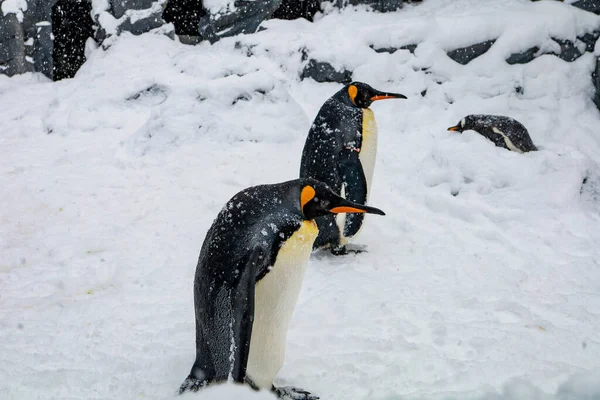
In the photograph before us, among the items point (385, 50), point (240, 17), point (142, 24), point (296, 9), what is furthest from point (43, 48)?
point (385, 50)

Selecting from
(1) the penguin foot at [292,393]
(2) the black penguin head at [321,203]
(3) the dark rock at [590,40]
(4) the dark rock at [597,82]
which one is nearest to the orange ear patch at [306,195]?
(2) the black penguin head at [321,203]

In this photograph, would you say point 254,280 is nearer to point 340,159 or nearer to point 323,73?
point 340,159

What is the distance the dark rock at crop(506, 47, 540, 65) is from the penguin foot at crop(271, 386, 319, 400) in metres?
4.47

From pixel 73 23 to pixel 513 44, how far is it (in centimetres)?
506

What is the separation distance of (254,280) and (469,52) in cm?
446

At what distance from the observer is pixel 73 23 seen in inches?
251

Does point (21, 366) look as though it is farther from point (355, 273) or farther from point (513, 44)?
point (513, 44)

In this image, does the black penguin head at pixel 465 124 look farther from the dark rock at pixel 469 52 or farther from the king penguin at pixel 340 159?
the king penguin at pixel 340 159

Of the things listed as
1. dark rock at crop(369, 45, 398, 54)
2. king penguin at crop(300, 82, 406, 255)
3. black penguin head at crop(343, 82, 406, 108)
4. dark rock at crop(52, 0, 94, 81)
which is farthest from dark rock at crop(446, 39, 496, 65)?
dark rock at crop(52, 0, 94, 81)

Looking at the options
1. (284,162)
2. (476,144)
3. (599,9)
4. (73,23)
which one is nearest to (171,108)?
(284,162)

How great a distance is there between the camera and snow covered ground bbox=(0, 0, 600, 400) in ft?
5.93

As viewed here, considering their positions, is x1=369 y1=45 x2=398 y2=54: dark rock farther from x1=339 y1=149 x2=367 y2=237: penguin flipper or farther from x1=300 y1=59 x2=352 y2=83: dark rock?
x1=339 y1=149 x2=367 y2=237: penguin flipper

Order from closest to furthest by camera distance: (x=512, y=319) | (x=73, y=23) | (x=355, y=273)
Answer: (x=512, y=319)
(x=355, y=273)
(x=73, y=23)

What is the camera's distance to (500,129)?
4125mm
